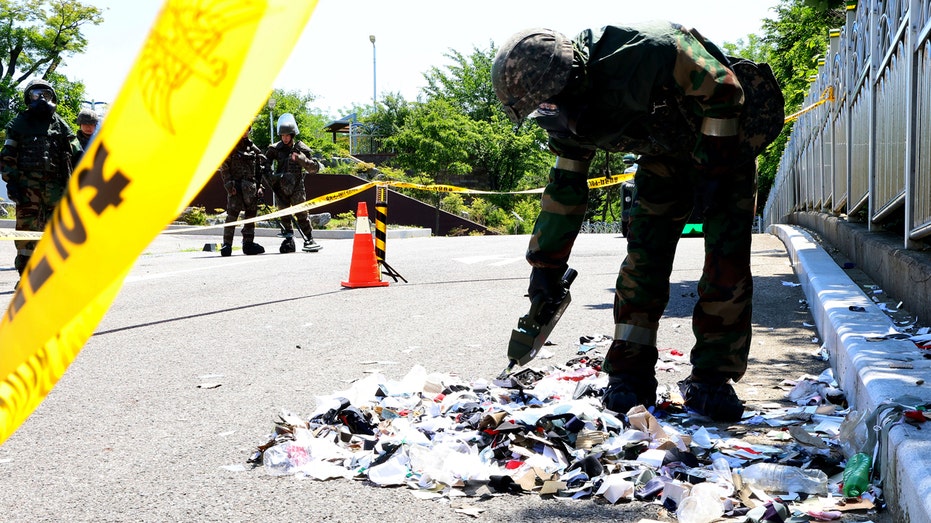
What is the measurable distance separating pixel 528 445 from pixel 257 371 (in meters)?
2.27

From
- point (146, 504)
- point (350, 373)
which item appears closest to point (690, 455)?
point (146, 504)

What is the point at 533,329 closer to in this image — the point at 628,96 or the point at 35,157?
the point at 628,96

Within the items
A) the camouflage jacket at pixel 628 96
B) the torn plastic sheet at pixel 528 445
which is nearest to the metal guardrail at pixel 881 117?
the camouflage jacket at pixel 628 96

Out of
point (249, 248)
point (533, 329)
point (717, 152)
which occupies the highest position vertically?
point (717, 152)

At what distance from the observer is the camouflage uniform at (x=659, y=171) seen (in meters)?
3.80

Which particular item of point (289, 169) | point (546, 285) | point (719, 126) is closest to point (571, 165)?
point (546, 285)

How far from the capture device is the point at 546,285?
13.2 ft

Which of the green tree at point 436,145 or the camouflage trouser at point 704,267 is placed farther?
the green tree at point 436,145

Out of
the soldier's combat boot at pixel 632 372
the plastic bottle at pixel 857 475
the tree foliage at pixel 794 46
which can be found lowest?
the plastic bottle at pixel 857 475

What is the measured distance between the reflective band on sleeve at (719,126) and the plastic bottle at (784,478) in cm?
137

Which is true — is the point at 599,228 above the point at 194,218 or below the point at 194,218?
below

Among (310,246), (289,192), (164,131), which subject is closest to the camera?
(164,131)

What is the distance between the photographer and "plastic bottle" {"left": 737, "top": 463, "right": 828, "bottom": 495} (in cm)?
304

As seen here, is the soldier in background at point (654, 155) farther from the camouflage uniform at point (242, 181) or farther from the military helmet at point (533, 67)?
the camouflage uniform at point (242, 181)
